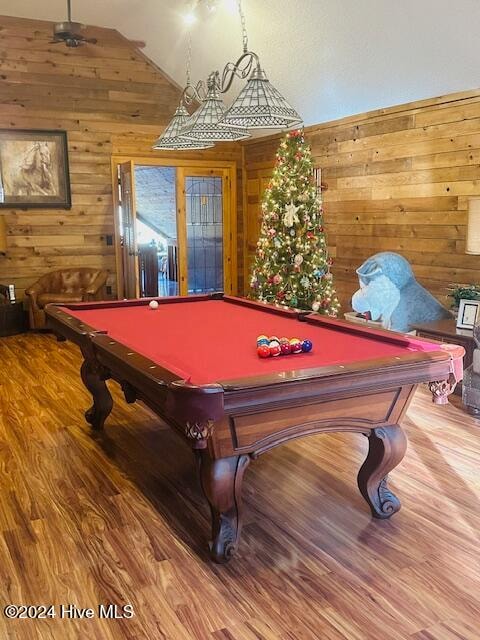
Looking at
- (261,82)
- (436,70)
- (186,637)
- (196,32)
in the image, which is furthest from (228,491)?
(196,32)

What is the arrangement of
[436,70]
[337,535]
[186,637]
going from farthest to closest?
1. [436,70]
2. [337,535]
3. [186,637]

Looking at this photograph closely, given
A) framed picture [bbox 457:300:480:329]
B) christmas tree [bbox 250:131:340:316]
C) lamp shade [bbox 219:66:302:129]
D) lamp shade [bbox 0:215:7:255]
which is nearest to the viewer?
lamp shade [bbox 219:66:302:129]

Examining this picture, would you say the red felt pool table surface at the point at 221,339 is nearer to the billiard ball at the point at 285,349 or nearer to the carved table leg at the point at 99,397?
the billiard ball at the point at 285,349

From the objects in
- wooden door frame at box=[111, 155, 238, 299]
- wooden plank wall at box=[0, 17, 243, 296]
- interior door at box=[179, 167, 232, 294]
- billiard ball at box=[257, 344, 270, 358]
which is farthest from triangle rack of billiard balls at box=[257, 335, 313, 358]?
wooden plank wall at box=[0, 17, 243, 296]

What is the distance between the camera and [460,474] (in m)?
3.26

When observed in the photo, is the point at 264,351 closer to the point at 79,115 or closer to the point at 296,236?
the point at 296,236

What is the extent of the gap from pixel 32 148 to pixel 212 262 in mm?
2792

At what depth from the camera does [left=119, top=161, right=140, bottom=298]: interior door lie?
7.42m

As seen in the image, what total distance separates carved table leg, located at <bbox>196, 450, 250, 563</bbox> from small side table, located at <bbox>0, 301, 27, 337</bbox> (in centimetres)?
539

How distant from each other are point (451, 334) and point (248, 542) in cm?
255

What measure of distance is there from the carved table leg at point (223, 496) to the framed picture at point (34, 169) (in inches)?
237

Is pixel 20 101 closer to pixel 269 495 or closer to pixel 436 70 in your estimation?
pixel 436 70

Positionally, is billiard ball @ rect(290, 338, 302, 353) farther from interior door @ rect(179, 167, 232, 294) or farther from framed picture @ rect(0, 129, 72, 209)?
framed picture @ rect(0, 129, 72, 209)

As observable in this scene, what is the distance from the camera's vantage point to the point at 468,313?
454 centimetres
